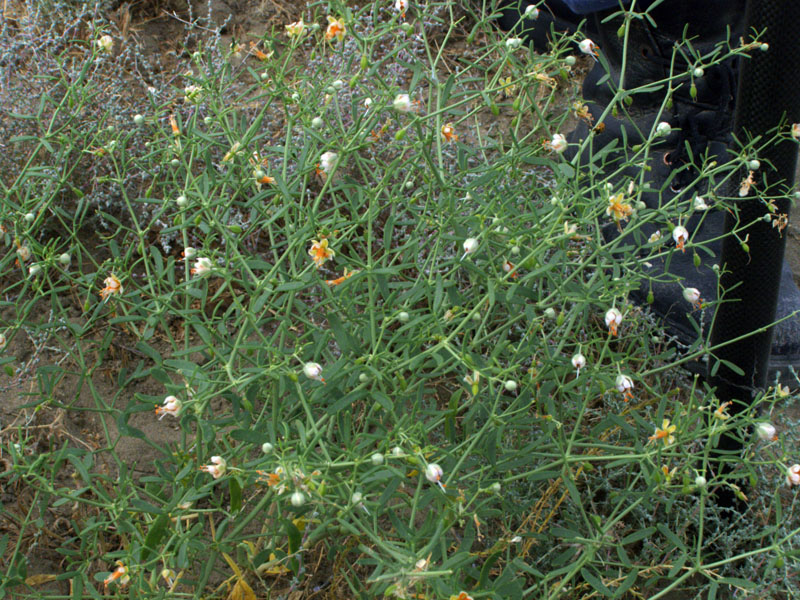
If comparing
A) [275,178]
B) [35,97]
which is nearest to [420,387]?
[275,178]

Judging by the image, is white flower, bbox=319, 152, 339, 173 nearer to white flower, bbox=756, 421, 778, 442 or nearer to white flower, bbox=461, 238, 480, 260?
white flower, bbox=461, 238, 480, 260

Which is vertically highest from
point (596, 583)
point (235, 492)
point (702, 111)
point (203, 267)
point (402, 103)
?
point (402, 103)

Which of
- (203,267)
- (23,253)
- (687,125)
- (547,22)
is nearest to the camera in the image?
(203,267)

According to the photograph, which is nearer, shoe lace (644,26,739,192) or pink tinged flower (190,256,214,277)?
pink tinged flower (190,256,214,277)

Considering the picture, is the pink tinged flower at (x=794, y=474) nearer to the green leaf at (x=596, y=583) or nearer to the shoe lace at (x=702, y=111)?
the green leaf at (x=596, y=583)

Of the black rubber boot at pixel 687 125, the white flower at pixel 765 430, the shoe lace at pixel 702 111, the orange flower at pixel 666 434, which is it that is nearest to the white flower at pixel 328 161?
the orange flower at pixel 666 434

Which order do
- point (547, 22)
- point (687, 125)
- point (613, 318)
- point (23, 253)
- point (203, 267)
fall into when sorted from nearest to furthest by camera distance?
point (203, 267)
point (613, 318)
point (23, 253)
point (687, 125)
point (547, 22)

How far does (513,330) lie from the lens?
204 cm

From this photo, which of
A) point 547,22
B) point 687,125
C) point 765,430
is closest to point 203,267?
point 765,430

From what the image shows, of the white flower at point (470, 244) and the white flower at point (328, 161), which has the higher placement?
the white flower at point (328, 161)

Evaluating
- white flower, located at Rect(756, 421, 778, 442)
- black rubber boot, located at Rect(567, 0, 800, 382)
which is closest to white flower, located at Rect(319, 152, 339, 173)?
white flower, located at Rect(756, 421, 778, 442)

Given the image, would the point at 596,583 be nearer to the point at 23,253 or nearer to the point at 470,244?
the point at 470,244

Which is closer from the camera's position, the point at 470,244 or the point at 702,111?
the point at 470,244

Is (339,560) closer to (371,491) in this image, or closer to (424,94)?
(371,491)
